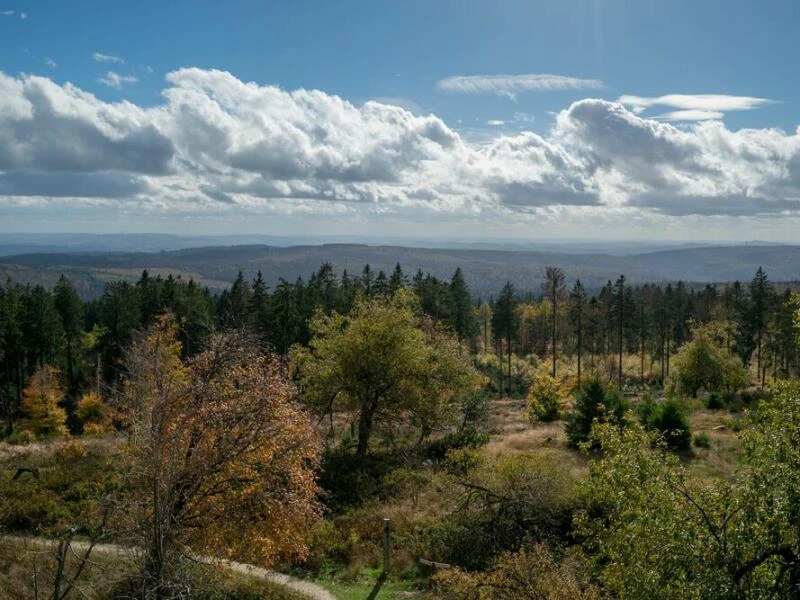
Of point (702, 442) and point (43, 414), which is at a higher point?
point (702, 442)

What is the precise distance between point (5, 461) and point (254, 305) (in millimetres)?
39191

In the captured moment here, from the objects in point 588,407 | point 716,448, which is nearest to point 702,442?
point 716,448

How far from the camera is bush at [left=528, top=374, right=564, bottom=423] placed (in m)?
41.3

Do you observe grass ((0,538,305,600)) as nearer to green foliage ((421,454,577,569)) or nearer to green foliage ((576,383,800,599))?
green foliage ((421,454,577,569))

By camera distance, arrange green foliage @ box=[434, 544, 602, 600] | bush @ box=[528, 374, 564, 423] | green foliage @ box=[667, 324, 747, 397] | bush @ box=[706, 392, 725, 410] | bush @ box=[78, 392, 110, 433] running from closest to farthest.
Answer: green foliage @ box=[434, 544, 602, 600]
bush @ box=[706, 392, 725, 410]
bush @ box=[528, 374, 564, 423]
green foliage @ box=[667, 324, 747, 397]
bush @ box=[78, 392, 110, 433]

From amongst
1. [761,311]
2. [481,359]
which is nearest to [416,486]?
[761,311]

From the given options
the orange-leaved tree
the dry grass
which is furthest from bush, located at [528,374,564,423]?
the orange-leaved tree

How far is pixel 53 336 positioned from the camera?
59969mm

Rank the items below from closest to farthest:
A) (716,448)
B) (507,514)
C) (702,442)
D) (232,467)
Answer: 1. (232,467)
2. (507,514)
3. (716,448)
4. (702,442)

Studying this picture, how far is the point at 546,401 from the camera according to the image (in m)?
41.6

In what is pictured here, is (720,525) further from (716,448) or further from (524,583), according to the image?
(716,448)

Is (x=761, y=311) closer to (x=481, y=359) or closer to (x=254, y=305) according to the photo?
A: (x=481, y=359)

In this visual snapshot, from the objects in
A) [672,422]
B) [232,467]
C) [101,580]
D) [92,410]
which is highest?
[232,467]

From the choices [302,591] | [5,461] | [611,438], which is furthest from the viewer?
[5,461]
